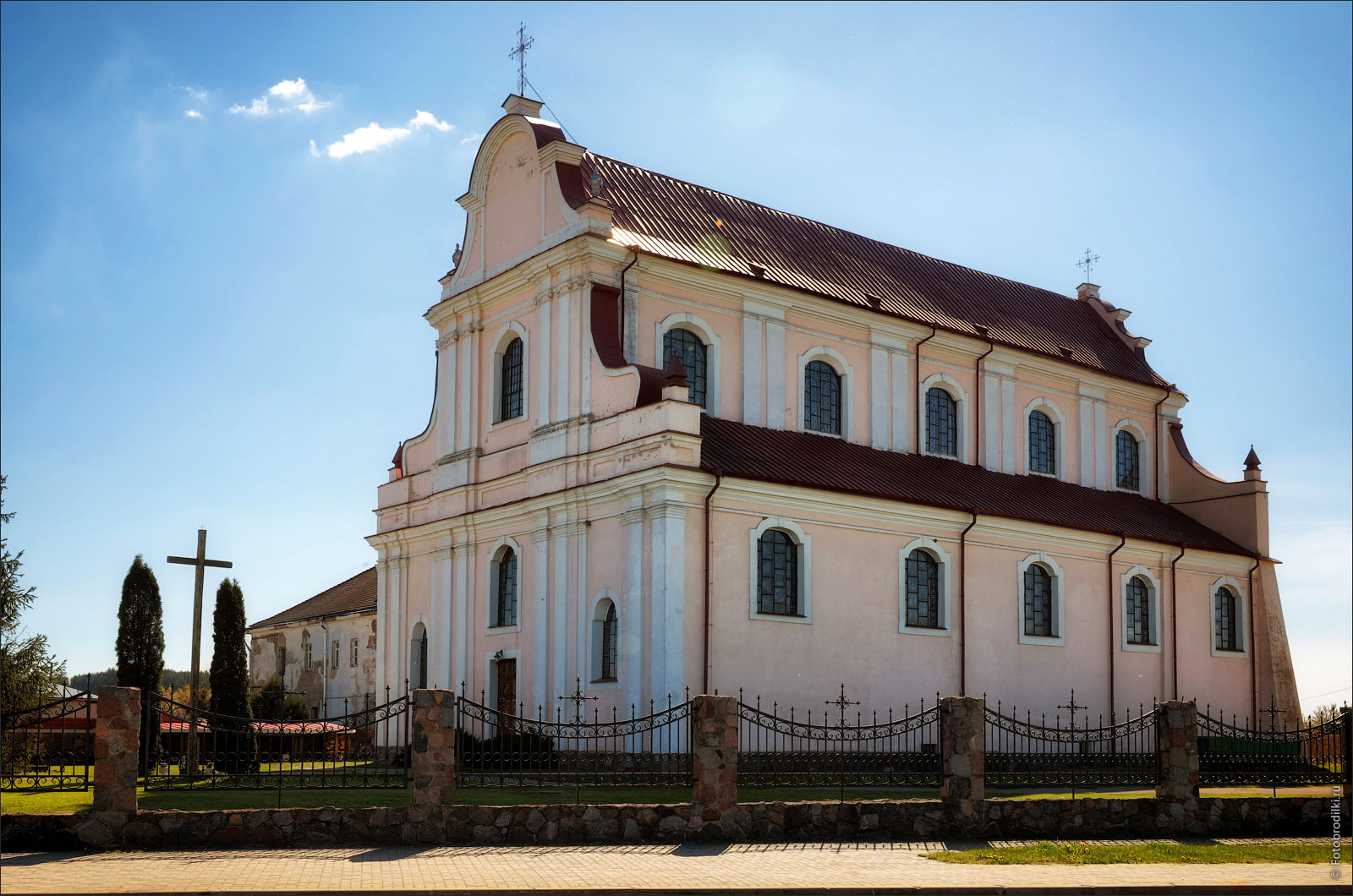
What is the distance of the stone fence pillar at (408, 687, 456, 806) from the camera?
48.0ft

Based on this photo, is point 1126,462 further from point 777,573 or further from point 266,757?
point 266,757

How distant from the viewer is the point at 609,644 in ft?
84.3

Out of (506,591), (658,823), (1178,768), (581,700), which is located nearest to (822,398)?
(506,591)

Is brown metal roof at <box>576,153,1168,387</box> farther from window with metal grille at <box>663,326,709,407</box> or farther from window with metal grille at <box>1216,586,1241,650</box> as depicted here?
window with metal grille at <box>1216,586,1241,650</box>

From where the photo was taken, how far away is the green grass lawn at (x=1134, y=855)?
47.8 feet

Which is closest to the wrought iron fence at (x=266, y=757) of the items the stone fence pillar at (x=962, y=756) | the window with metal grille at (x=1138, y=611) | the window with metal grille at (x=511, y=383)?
the stone fence pillar at (x=962, y=756)

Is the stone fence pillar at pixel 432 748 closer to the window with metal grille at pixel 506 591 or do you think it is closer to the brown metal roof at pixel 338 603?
the window with metal grille at pixel 506 591

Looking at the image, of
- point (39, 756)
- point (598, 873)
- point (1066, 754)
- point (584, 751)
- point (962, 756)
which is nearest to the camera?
point (598, 873)

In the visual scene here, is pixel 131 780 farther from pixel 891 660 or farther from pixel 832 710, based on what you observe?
pixel 891 660

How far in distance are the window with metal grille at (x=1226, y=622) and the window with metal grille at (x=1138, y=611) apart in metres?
2.91

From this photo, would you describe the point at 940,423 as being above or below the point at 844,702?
above

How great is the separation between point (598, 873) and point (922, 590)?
15.9 m

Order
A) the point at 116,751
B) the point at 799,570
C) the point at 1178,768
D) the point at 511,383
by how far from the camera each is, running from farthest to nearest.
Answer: the point at 511,383 < the point at 799,570 < the point at 1178,768 < the point at 116,751

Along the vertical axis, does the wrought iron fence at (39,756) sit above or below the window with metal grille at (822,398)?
below
